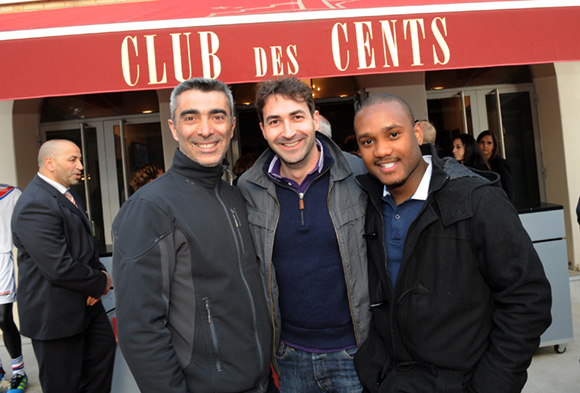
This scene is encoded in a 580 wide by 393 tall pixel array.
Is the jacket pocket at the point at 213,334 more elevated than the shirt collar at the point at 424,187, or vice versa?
the shirt collar at the point at 424,187

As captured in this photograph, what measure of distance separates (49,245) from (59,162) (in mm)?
648

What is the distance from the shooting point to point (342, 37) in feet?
9.39

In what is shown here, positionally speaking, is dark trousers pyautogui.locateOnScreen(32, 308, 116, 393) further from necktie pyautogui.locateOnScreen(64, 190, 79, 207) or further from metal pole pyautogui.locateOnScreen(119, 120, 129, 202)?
metal pole pyautogui.locateOnScreen(119, 120, 129, 202)

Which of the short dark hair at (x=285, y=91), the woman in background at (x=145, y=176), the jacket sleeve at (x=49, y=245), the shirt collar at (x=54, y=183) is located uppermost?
the short dark hair at (x=285, y=91)

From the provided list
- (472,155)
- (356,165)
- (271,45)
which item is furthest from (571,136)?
(356,165)

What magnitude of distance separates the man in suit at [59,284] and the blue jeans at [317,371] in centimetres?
163

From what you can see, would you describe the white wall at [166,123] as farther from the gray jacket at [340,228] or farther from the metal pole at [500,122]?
the metal pole at [500,122]

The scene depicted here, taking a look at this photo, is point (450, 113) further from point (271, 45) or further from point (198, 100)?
point (198, 100)

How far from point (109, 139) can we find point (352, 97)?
12.2 feet

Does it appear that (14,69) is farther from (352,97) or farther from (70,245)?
(352,97)

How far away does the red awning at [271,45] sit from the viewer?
281cm

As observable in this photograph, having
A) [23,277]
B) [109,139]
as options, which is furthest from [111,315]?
[109,139]

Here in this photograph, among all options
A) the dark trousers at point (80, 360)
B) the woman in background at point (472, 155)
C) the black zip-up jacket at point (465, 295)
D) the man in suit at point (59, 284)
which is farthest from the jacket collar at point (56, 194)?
the woman in background at point (472, 155)

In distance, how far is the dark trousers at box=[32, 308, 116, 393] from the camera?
2863mm
